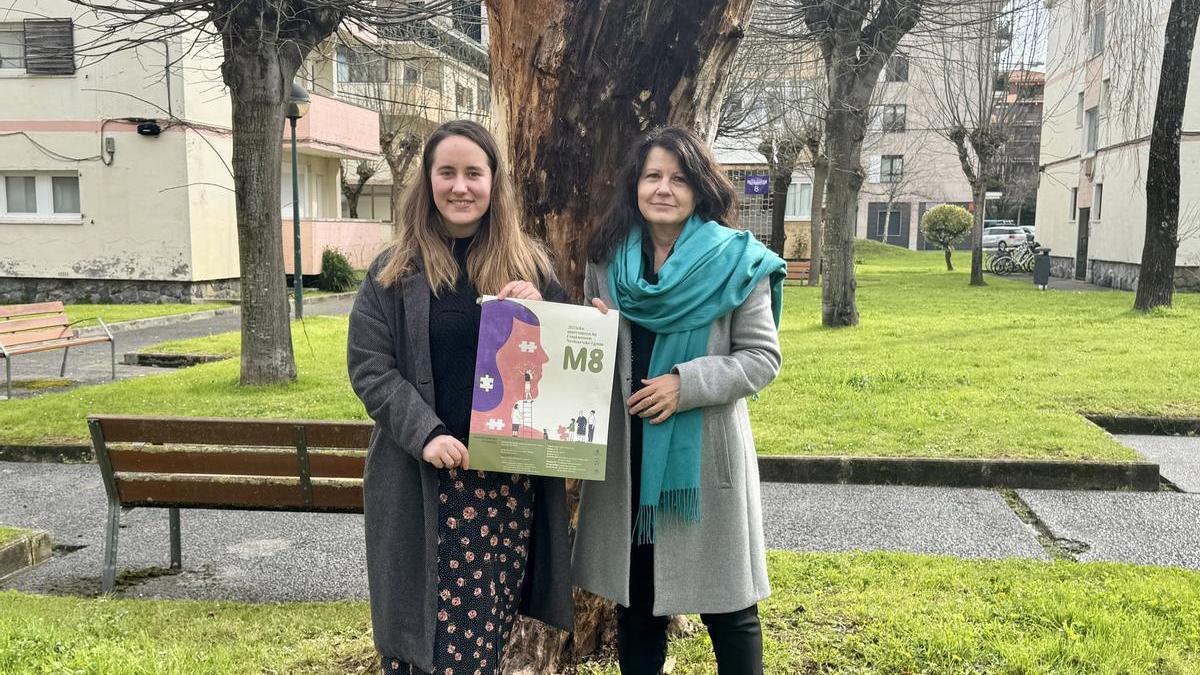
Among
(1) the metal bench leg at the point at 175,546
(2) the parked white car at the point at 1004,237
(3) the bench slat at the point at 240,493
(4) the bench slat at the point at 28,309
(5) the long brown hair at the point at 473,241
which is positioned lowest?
(1) the metal bench leg at the point at 175,546

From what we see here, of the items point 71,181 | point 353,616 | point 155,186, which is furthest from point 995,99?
point 353,616

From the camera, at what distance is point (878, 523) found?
5.34 meters

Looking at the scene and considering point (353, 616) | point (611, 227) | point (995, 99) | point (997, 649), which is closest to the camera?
point (611, 227)

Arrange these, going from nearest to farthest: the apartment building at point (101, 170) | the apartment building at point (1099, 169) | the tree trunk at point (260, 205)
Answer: the tree trunk at point (260, 205), the apartment building at point (101, 170), the apartment building at point (1099, 169)

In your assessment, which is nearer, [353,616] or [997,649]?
[997,649]

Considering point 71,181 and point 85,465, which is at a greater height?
point 71,181

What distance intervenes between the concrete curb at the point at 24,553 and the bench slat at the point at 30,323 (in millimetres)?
6095

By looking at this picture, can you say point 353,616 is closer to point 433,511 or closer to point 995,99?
point 433,511

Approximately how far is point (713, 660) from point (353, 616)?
5.11ft

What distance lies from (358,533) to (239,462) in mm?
1199

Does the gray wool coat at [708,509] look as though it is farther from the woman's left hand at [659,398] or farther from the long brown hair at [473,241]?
the long brown hair at [473,241]

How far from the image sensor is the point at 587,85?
9.60ft

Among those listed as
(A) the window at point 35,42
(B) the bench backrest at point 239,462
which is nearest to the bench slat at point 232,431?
(B) the bench backrest at point 239,462

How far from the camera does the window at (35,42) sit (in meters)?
18.0
